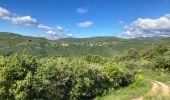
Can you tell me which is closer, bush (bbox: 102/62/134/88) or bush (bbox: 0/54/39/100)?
bush (bbox: 0/54/39/100)

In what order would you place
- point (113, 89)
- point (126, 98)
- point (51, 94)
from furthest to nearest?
point (113, 89), point (126, 98), point (51, 94)

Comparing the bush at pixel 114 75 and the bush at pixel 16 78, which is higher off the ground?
the bush at pixel 16 78

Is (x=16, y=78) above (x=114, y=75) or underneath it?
above

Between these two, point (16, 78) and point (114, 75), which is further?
point (114, 75)

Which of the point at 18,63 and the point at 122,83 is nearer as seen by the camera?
the point at 18,63

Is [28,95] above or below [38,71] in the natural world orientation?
below

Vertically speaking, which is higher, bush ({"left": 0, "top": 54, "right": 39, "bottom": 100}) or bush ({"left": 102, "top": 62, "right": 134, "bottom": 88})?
bush ({"left": 0, "top": 54, "right": 39, "bottom": 100})

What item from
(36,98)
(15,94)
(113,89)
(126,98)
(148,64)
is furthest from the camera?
(148,64)

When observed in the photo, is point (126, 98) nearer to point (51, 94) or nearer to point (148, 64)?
point (51, 94)

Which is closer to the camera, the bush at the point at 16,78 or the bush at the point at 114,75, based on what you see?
the bush at the point at 16,78

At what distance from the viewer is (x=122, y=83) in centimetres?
6412

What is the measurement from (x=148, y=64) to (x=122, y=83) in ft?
144

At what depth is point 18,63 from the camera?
3825cm

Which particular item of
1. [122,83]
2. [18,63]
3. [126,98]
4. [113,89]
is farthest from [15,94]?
[122,83]
